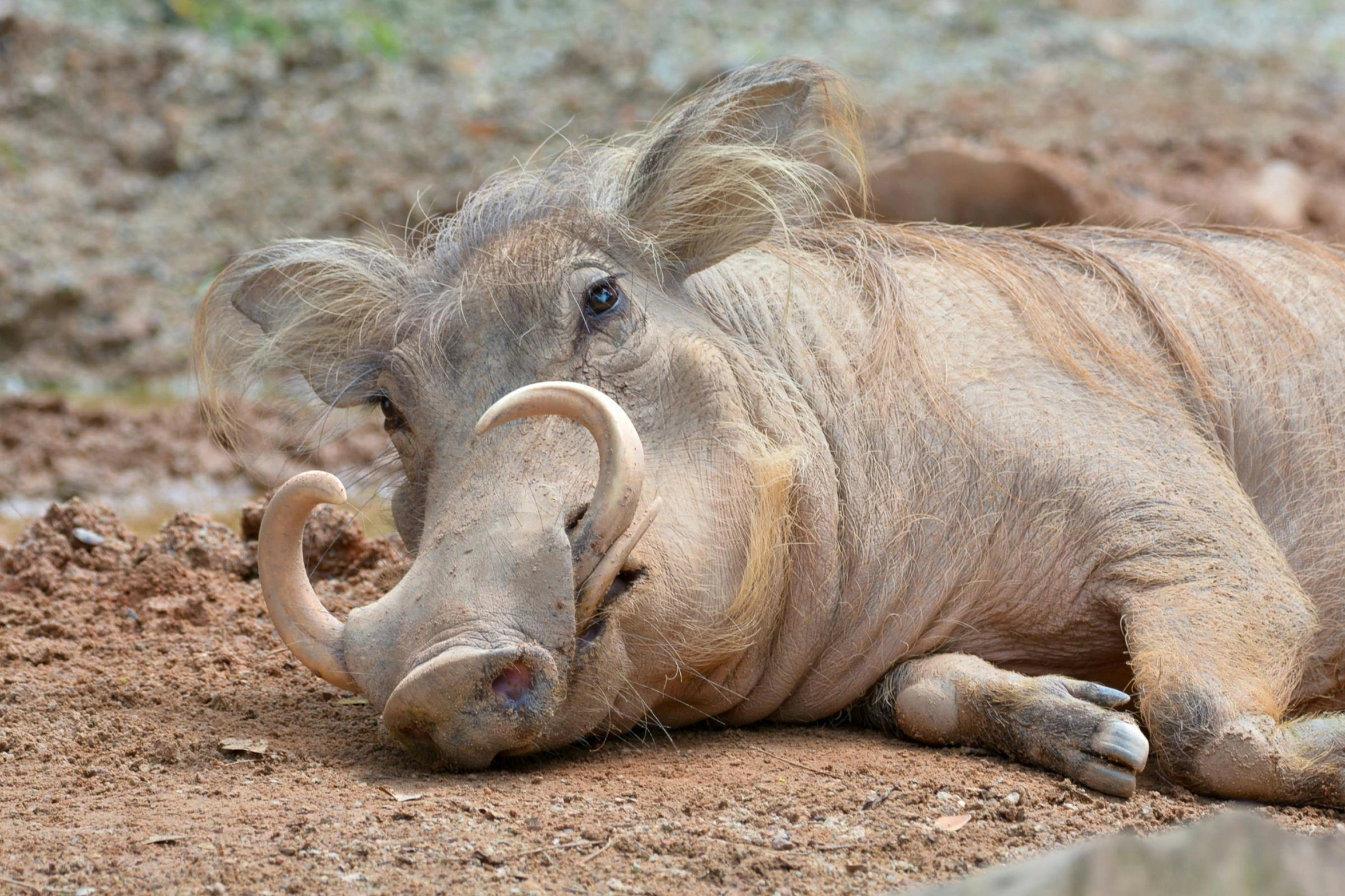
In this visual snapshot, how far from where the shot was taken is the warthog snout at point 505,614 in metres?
2.91

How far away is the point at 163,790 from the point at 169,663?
0.98 m

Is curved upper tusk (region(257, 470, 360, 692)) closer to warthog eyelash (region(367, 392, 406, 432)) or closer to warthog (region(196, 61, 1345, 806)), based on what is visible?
warthog (region(196, 61, 1345, 806))

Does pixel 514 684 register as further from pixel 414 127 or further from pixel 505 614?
pixel 414 127

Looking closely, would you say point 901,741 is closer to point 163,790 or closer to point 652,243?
point 652,243

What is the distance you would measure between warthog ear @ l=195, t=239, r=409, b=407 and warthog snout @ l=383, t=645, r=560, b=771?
→ 93 centimetres

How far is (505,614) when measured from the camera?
2914 millimetres

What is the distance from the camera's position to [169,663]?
405cm

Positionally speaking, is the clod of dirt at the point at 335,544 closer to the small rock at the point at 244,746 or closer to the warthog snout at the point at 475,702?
the small rock at the point at 244,746

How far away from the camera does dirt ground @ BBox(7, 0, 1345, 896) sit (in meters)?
2.72

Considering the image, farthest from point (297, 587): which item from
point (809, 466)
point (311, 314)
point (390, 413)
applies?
point (809, 466)

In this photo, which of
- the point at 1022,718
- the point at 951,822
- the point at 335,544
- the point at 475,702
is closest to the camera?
the point at 951,822

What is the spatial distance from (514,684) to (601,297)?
91 cm

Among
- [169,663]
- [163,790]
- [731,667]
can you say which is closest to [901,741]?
[731,667]

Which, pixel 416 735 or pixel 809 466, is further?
pixel 809 466
